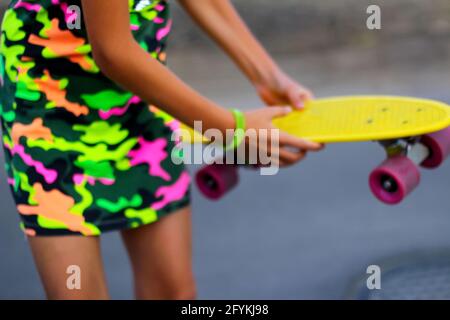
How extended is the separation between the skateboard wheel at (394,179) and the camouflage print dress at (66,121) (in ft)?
1.60

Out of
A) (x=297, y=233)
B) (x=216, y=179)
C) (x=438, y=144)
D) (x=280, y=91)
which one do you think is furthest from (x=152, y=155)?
(x=297, y=233)

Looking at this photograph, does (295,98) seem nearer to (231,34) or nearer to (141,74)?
(231,34)

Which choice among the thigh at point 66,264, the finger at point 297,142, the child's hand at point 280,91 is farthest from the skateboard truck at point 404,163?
the thigh at point 66,264

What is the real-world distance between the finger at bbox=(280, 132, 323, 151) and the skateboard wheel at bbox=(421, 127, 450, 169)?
291 millimetres

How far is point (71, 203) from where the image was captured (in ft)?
5.19

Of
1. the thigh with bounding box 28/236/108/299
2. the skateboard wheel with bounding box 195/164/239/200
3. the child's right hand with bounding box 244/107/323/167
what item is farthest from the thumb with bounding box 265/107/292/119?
the thigh with bounding box 28/236/108/299

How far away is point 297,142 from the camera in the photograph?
1.58 metres

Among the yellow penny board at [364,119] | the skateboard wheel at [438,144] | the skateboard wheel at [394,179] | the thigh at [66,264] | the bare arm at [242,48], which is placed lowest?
the thigh at [66,264]

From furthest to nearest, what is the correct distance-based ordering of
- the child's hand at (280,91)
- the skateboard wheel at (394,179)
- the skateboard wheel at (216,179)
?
the child's hand at (280,91) < the skateboard wheel at (216,179) < the skateboard wheel at (394,179)

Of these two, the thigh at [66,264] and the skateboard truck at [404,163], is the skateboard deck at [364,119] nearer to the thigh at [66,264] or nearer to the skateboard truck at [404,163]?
the skateboard truck at [404,163]

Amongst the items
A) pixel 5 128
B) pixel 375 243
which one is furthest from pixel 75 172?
pixel 375 243

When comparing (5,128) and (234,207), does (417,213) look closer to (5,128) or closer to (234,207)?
(234,207)

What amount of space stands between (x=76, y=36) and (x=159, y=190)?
0.36 metres

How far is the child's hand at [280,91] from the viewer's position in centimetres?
190
